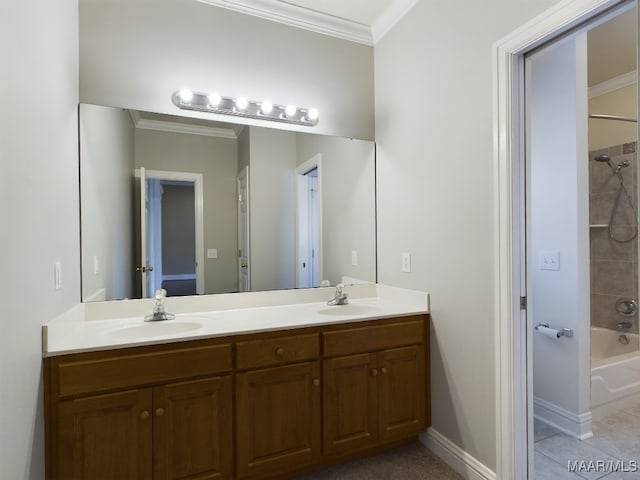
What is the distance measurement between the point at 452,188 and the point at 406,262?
0.56m

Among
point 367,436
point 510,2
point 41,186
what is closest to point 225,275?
point 41,186

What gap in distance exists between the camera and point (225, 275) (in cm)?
211

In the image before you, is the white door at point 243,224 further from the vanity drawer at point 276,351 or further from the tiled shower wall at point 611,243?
the tiled shower wall at point 611,243

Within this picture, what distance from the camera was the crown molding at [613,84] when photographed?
2828 mm

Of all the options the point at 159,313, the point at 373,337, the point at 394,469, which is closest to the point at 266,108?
the point at 159,313

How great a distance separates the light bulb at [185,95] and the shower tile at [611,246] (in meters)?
3.33

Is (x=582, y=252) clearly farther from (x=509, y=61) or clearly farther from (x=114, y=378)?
(x=114, y=378)

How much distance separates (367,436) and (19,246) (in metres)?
1.72

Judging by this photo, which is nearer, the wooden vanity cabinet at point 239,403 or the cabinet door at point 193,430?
the wooden vanity cabinet at point 239,403

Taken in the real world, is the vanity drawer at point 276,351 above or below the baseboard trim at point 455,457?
above

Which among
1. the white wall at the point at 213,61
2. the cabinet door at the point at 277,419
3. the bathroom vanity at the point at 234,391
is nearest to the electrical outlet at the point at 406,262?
the bathroom vanity at the point at 234,391

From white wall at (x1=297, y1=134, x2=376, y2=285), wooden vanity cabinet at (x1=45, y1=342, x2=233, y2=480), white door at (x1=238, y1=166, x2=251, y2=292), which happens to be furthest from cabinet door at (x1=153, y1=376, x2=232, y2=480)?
white wall at (x1=297, y1=134, x2=376, y2=285)

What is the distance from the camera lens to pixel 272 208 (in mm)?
2260

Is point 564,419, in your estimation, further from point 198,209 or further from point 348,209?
point 198,209
